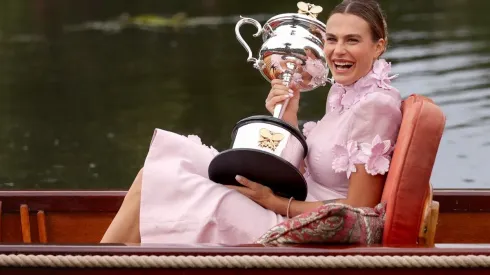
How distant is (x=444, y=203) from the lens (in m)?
4.91

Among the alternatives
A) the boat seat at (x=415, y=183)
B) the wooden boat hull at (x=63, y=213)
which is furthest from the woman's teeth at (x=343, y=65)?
the wooden boat hull at (x=63, y=213)

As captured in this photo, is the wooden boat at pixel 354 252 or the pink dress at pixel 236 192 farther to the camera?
the pink dress at pixel 236 192

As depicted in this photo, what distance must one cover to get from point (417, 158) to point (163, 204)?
93 cm

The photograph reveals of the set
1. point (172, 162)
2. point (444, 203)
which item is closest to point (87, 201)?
point (172, 162)

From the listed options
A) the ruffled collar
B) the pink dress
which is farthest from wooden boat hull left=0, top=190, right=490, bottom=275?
the ruffled collar

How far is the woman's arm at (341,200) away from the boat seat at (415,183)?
13cm

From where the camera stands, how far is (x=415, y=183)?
13.1ft

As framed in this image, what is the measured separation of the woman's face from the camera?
432 centimetres

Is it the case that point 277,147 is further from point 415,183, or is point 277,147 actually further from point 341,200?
point 415,183

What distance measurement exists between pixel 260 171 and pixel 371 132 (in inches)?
16.7

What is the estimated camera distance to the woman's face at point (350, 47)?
14.2 ft

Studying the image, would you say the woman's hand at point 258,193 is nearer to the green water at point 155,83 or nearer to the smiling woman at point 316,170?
the smiling woman at point 316,170

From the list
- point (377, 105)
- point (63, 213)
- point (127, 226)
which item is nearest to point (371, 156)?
point (377, 105)
